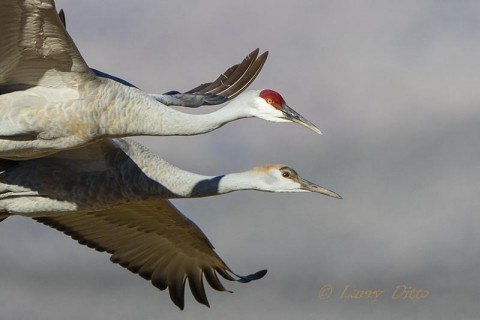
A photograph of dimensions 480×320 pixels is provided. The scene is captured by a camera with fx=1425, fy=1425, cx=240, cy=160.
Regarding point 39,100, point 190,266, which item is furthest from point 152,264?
point 39,100

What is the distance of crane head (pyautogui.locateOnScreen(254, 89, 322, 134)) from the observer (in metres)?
13.5

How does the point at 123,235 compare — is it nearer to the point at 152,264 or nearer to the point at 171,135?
the point at 152,264

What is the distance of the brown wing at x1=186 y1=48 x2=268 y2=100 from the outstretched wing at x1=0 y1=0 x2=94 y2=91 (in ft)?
10.8

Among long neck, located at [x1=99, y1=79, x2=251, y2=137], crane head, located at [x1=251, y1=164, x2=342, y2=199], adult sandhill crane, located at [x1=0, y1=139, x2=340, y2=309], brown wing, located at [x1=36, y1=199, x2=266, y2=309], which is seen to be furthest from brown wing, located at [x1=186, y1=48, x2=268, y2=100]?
long neck, located at [x1=99, y1=79, x2=251, y2=137]

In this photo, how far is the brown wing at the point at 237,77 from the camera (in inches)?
675

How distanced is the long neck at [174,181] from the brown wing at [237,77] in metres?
2.00

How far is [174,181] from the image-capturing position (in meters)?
15.2

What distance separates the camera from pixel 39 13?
1334 centimetres

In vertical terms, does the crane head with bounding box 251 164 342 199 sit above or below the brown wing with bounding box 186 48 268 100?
below

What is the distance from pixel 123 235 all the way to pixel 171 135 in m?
4.23

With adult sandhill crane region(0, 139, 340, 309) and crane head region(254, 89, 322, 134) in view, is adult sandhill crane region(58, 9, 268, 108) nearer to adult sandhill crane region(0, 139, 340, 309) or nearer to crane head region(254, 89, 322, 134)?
adult sandhill crane region(0, 139, 340, 309)

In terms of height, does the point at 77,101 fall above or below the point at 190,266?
above

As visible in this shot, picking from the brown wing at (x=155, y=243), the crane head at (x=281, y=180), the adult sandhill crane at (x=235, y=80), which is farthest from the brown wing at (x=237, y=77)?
the crane head at (x=281, y=180)

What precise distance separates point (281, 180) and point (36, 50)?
2993 millimetres
